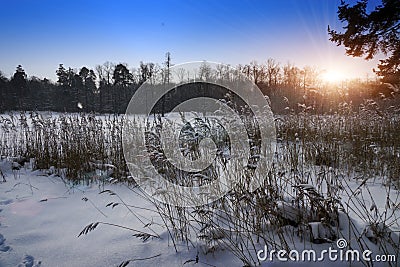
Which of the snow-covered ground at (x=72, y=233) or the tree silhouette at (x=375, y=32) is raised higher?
the tree silhouette at (x=375, y=32)

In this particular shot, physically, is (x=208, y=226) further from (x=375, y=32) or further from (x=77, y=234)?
(x=375, y=32)

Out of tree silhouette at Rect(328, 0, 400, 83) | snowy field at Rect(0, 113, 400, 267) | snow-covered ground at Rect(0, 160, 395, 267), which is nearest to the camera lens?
snowy field at Rect(0, 113, 400, 267)

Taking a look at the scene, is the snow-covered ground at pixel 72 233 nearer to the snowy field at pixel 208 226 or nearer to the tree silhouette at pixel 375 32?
the snowy field at pixel 208 226

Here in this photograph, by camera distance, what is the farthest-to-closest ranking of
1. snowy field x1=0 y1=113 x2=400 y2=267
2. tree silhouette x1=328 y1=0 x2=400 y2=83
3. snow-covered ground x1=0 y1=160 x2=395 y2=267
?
tree silhouette x1=328 y1=0 x2=400 y2=83, snow-covered ground x1=0 y1=160 x2=395 y2=267, snowy field x1=0 y1=113 x2=400 y2=267

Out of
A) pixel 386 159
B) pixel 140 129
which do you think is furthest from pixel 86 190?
pixel 386 159

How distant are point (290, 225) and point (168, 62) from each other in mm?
37703

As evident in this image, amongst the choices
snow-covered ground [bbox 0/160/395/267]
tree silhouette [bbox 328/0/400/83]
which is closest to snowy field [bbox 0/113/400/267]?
snow-covered ground [bbox 0/160/395/267]

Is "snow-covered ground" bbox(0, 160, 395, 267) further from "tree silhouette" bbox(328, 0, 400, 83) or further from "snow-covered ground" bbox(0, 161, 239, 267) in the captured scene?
"tree silhouette" bbox(328, 0, 400, 83)

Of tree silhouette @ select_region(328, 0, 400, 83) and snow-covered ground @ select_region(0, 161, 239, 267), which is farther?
tree silhouette @ select_region(328, 0, 400, 83)

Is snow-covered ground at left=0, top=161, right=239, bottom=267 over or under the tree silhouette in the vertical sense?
under

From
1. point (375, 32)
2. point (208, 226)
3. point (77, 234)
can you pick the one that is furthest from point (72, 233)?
point (375, 32)

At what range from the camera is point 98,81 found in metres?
46.5

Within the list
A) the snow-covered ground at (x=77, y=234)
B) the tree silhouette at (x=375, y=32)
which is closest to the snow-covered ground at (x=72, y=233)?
the snow-covered ground at (x=77, y=234)

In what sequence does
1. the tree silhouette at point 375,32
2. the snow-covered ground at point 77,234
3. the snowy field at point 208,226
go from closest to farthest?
the snowy field at point 208,226 < the snow-covered ground at point 77,234 < the tree silhouette at point 375,32
